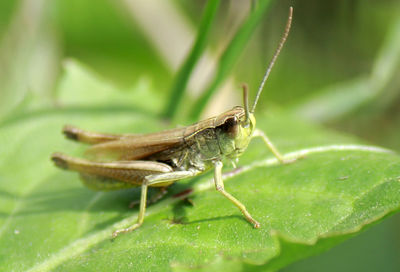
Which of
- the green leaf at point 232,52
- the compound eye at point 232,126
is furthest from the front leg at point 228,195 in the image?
the green leaf at point 232,52

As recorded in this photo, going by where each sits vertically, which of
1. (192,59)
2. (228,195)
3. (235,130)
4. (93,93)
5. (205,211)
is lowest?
(93,93)

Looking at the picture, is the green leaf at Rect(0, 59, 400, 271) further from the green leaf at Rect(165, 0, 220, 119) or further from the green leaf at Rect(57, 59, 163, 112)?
the green leaf at Rect(165, 0, 220, 119)

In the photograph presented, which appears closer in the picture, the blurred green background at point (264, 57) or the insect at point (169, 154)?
the insect at point (169, 154)

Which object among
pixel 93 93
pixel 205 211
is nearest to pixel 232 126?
pixel 205 211

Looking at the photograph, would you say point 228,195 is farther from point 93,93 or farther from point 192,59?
point 93,93

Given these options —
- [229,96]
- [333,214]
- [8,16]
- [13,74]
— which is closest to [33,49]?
[13,74]

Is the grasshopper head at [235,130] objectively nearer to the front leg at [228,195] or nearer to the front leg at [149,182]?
the front leg at [228,195]

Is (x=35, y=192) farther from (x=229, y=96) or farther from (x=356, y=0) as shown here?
(x=356, y=0)
